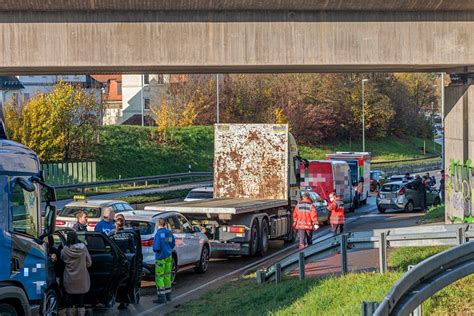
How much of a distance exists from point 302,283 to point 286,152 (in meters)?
12.1

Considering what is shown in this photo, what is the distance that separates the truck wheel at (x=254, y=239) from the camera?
75.7 ft

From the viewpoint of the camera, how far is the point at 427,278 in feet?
26.7

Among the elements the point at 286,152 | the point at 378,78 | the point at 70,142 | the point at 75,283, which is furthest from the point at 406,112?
the point at 75,283

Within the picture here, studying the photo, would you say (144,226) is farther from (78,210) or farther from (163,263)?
(78,210)

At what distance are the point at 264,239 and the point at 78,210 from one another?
509 centimetres

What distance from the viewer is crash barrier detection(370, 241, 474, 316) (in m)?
7.49

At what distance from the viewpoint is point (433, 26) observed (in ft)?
71.7

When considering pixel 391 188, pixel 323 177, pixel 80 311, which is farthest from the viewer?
pixel 391 188

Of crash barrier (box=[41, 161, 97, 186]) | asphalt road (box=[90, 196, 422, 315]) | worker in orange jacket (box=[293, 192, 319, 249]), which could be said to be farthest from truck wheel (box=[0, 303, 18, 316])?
crash barrier (box=[41, 161, 97, 186])

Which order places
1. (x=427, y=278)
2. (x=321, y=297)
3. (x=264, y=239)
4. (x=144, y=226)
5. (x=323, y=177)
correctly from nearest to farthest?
(x=427, y=278), (x=321, y=297), (x=144, y=226), (x=264, y=239), (x=323, y=177)

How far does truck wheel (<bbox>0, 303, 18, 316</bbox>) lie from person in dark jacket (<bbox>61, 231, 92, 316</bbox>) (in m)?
1.93

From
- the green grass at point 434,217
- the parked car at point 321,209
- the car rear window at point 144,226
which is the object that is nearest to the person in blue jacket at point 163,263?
the car rear window at point 144,226

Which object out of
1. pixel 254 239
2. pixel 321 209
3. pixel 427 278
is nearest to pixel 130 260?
pixel 427 278

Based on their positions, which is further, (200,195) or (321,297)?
(200,195)
